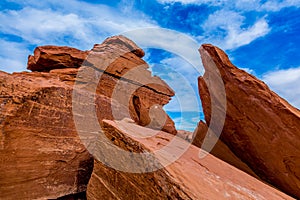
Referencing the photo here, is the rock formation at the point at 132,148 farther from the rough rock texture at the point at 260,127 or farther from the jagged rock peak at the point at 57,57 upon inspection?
the jagged rock peak at the point at 57,57

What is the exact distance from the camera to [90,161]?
749 cm

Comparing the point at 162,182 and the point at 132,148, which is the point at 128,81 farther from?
the point at 162,182

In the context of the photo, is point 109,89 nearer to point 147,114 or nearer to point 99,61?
point 99,61

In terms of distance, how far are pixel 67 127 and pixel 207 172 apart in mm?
5109

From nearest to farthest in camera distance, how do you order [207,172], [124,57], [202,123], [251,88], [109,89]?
[207,172], [251,88], [202,123], [109,89], [124,57]

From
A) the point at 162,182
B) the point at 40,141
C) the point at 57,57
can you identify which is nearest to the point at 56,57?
the point at 57,57

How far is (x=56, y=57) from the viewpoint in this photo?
16.0m

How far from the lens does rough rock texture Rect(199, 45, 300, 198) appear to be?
749 cm

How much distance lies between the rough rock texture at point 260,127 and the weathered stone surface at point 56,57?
437 inches

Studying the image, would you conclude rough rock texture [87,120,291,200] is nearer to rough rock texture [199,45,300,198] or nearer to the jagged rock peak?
rough rock texture [199,45,300,198]

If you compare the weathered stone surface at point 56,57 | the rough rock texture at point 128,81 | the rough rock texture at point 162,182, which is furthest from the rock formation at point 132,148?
the weathered stone surface at point 56,57

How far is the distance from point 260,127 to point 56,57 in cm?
1512

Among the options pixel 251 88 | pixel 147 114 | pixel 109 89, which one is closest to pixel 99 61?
pixel 109 89

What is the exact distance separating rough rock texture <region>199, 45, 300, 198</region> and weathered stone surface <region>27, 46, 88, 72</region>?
11.1 meters
